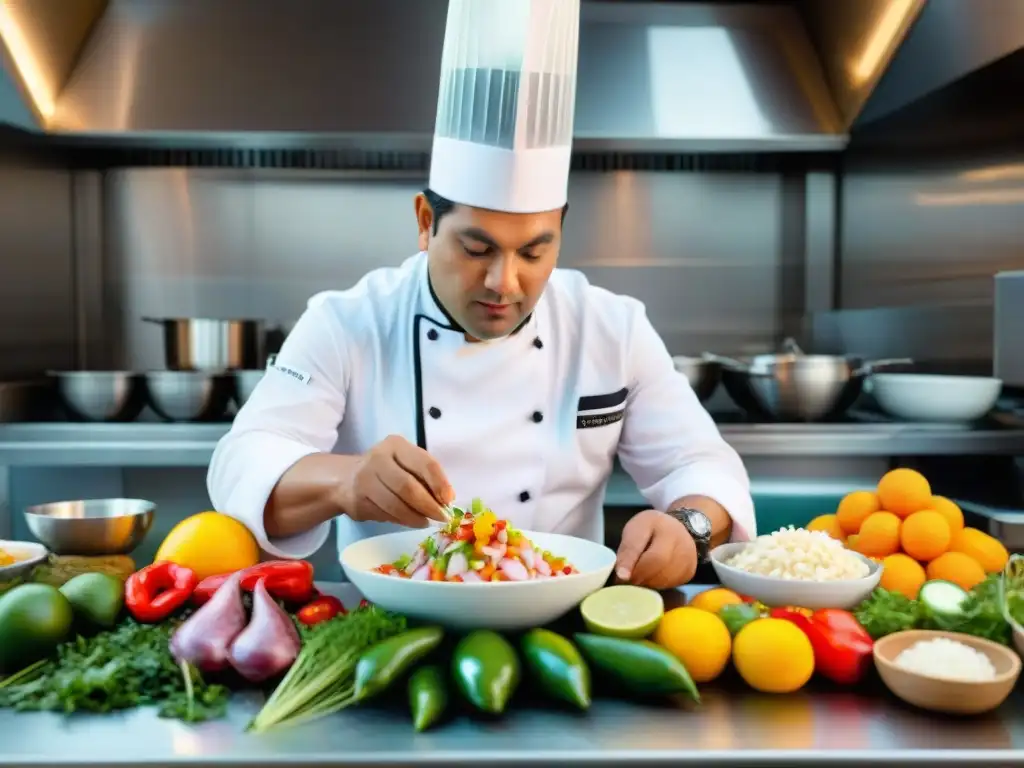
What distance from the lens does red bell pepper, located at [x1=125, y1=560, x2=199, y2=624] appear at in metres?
1.35

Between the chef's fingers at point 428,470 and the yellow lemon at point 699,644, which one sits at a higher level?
the chef's fingers at point 428,470

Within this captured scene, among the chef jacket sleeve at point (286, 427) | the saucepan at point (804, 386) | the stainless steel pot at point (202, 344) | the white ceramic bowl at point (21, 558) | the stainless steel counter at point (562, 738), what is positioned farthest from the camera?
the stainless steel pot at point (202, 344)

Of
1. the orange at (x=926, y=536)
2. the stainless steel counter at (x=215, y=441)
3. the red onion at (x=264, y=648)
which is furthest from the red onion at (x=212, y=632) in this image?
the stainless steel counter at (x=215, y=441)

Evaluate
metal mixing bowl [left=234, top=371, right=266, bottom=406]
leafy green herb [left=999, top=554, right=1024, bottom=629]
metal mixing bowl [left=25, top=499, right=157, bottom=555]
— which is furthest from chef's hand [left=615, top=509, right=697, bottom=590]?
metal mixing bowl [left=234, top=371, right=266, bottom=406]

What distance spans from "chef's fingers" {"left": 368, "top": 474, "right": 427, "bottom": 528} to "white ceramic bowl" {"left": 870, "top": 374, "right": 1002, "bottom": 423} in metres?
2.17

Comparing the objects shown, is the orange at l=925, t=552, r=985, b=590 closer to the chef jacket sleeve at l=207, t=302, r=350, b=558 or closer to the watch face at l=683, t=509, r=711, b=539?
the watch face at l=683, t=509, r=711, b=539

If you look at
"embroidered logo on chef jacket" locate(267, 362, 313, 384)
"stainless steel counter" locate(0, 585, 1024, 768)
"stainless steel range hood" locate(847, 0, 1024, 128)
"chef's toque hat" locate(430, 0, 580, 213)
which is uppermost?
"stainless steel range hood" locate(847, 0, 1024, 128)

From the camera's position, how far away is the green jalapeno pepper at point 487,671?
1057 mm

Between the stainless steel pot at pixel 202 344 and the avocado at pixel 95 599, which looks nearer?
the avocado at pixel 95 599

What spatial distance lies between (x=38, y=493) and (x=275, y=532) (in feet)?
5.58

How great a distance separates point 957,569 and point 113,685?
1.31 m

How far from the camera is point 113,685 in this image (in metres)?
1.11

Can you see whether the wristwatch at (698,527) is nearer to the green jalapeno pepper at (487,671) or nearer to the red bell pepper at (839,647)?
the red bell pepper at (839,647)

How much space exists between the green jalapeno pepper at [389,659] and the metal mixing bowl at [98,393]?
2.39m
